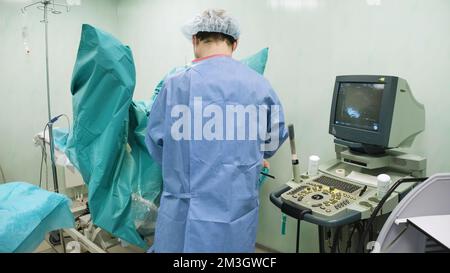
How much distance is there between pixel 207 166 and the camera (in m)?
1.30

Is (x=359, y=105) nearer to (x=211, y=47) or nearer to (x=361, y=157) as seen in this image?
(x=361, y=157)

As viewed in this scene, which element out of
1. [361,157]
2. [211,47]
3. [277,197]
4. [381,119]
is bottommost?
[277,197]

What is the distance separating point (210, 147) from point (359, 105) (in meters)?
0.81

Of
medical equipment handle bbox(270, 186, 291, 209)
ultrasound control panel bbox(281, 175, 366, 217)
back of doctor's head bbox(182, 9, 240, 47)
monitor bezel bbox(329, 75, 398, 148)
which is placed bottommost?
medical equipment handle bbox(270, 186, 291, 209)

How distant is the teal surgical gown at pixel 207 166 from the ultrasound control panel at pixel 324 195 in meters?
0.22

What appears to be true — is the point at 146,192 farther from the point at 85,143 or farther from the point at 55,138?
the point at 55,138

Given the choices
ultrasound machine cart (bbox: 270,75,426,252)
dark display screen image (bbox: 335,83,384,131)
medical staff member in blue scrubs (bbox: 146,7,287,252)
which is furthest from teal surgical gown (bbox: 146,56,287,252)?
dark display screen image (bbox: 335,83,384,131)

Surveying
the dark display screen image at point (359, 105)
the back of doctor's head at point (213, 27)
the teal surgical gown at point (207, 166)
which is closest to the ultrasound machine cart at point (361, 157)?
the dark display screen image at point (359, 105)

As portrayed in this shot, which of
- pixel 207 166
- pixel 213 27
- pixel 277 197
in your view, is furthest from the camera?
pixel 277 197

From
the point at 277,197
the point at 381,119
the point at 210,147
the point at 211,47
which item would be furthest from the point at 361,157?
the point at 211,47

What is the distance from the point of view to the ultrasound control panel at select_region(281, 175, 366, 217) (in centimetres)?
137

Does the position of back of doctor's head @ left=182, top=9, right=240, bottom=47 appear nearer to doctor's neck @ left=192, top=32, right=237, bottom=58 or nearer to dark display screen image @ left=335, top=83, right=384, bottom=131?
doctor's neck @ left=192, top=32, right=237, bottom=58

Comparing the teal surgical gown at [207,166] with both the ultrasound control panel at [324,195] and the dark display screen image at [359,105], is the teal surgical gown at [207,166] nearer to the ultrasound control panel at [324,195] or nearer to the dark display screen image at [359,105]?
the ultrasound control panel at [324,195]

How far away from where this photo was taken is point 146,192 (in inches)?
67.2
